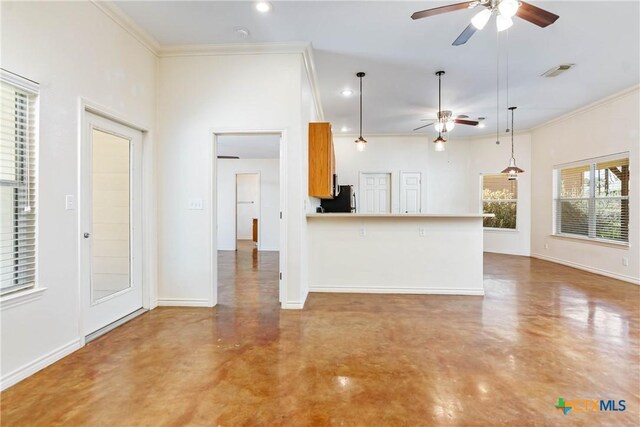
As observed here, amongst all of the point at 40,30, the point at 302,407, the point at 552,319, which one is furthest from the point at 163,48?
the point at 552,319

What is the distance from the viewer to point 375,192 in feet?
25.2

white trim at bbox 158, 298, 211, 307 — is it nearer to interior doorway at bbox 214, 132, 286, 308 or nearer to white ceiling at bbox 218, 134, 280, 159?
interior doorway at bbox 214, 132, 286, 308

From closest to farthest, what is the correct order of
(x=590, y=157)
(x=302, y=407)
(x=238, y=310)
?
(x=302, y=407), (x=238, y=310), (x=590, y=157)

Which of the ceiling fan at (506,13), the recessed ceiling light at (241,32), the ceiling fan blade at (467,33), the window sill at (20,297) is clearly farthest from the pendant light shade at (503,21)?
the window sill at (20,297)

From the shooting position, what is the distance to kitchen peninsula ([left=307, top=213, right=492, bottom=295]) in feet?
13.2

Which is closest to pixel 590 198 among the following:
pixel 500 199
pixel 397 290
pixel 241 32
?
pixel 500 199

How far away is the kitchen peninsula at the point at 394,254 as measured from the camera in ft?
13.2

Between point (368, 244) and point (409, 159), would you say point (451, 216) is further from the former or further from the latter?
point (409, 159)

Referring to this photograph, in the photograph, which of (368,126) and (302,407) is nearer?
(302,407)

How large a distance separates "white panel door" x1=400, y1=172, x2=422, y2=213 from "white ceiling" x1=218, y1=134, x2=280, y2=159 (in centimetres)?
330

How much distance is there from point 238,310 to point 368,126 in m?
5.09

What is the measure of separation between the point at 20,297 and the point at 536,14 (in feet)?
13.1

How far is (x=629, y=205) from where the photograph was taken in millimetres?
4672

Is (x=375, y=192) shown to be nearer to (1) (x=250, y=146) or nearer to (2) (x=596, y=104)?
(1) (x=250, y=146)
